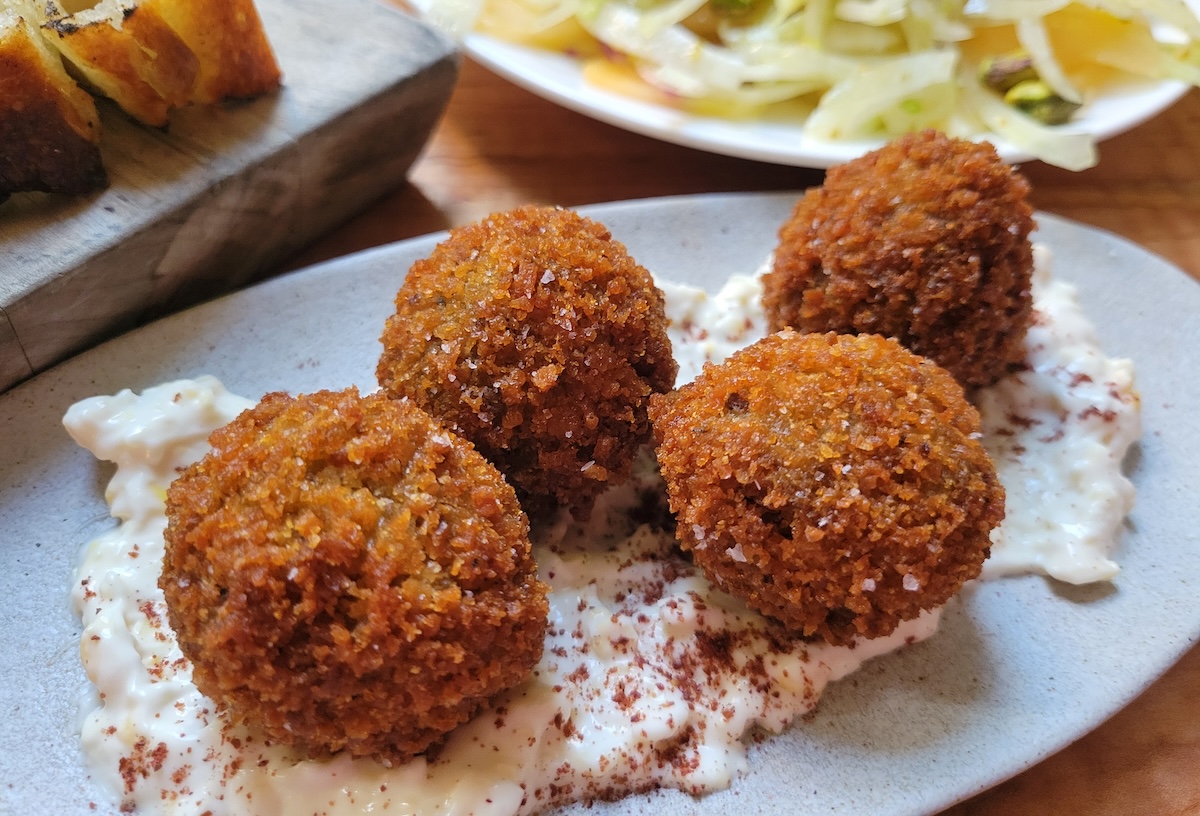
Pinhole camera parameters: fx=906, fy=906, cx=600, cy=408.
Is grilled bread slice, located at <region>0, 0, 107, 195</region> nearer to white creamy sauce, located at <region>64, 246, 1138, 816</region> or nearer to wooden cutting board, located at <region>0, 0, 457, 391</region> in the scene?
wooden cutting board, located at <region>0, 0, 457, 391</region>

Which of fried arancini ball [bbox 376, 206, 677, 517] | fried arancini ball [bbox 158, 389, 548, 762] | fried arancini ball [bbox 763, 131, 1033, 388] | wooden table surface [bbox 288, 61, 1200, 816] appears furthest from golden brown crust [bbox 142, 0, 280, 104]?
fried arancini ball [bbox 763, 131, 1033, 388]

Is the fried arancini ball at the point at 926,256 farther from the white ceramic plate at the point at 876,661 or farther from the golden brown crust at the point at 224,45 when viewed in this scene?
the golden brown crust at the point at 224,45

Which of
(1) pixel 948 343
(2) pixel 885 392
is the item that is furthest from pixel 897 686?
(1) pixel 948 343

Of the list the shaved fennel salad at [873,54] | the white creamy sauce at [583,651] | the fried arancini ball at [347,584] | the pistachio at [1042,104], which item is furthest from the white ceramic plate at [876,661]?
the shaved fennel salad at [873,54]

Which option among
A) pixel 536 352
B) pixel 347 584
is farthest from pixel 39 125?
pixel 347 584

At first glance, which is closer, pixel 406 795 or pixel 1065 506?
pixel 406 795

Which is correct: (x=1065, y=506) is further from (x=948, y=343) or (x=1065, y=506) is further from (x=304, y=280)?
(x=304, y=280)
